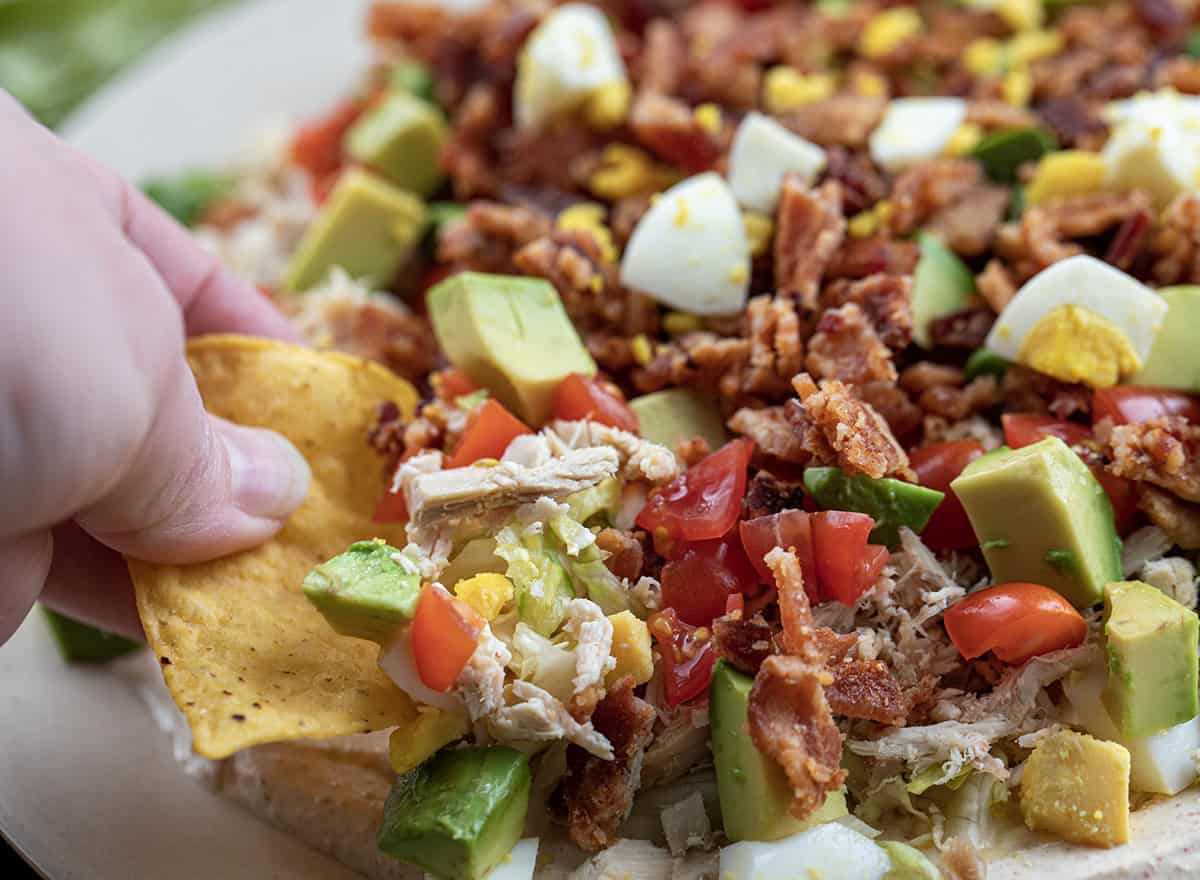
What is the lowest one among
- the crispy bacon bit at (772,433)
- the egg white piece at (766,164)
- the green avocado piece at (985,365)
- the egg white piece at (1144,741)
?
the egg white piece at (1144,741)

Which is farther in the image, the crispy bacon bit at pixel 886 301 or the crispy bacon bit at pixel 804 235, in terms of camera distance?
the crispy bacon bit at pixel 804 235

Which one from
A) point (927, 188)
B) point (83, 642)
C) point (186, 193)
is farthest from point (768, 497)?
point (186, 193)

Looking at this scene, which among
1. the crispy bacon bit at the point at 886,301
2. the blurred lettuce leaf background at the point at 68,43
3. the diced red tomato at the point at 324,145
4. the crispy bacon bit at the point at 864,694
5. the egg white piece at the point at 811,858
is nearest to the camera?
the egg white piece at the point at 811,858

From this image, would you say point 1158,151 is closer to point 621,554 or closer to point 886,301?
point 886,301

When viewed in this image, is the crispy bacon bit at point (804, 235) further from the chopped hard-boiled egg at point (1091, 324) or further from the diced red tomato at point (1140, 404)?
the diced red tomato at point (1140, 404)

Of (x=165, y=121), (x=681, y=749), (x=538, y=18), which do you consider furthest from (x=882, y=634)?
(x=165, y=121)

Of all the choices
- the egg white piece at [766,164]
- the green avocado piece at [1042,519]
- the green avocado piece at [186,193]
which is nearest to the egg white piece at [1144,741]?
the green avocado piece at [1042,519]

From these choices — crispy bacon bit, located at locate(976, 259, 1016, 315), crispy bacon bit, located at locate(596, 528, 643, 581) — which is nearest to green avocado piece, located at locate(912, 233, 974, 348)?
crispy bacon bit, located at locate(976, 259, 1016, 315)
